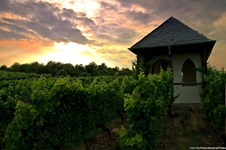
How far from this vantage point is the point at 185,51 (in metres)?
14.3

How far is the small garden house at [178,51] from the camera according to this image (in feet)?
43.5

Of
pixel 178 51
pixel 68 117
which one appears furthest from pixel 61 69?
pixel 68 117

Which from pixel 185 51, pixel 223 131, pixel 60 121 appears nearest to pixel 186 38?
pixel 185 51

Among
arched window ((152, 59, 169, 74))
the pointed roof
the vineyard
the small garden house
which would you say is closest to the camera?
the vineyard

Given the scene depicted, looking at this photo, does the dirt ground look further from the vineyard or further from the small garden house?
the small garden house

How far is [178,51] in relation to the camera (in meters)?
14.3

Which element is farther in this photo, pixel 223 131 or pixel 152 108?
pixel 223 131

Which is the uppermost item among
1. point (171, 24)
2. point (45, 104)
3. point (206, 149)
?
point (171, 24)

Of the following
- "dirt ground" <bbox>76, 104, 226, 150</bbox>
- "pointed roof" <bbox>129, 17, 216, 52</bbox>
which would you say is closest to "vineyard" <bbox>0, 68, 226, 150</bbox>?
"dirt ground" <bbox>76, 104, 226, 150</bbox>

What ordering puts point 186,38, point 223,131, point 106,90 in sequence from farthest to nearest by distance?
1. point 186,38
2. point 223,131
3. point 106,90

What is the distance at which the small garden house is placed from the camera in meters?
13.2

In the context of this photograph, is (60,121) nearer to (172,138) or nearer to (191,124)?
(172,138)

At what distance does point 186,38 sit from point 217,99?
5462mm

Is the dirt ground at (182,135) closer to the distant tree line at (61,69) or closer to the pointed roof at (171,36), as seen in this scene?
the pointed roof at (171,36)
